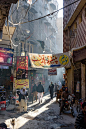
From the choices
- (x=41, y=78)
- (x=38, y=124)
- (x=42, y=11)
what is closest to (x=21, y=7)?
(x=42, y=11)

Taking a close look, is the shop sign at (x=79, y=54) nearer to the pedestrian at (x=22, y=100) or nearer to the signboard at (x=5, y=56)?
the pedestrian at (x=22, y=100)

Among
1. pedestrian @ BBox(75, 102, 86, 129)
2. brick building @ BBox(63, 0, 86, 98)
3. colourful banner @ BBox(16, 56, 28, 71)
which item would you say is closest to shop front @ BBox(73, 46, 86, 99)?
brick building @ BBox(63, 0, 86, 98)

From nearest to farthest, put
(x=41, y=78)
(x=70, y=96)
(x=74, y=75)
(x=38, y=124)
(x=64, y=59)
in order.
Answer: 1. (x=38, y=124)
2. (x=70, y=96)
3. (x=64, y=59)
4. (x=74, y=75)
5. (x=41, y=78)

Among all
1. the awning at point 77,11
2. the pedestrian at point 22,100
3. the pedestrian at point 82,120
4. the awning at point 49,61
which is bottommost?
the pedestrian at point 22,100

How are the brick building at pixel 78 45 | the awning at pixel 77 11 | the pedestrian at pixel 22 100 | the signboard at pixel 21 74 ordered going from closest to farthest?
the brick building at pixel 78 45 < the awning at pixel 77 11 < the pedestrian at pixel 22 100 < the signboard at pixel 21 74

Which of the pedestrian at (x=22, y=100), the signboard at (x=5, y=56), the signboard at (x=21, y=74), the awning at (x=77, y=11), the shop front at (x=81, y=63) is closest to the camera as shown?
the shop front at (x=81, y=63)

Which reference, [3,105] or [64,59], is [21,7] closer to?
[64,59]

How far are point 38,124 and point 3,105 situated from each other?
363cm

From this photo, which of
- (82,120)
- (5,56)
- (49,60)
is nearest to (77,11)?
(49,60)

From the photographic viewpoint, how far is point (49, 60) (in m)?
11.0

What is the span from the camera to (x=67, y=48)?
14758mm

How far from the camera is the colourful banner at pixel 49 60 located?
10.8 m

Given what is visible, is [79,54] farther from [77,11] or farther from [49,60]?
[77,11]

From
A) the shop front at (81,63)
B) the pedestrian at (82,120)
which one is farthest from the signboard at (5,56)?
the pedestrian at (82,120)
